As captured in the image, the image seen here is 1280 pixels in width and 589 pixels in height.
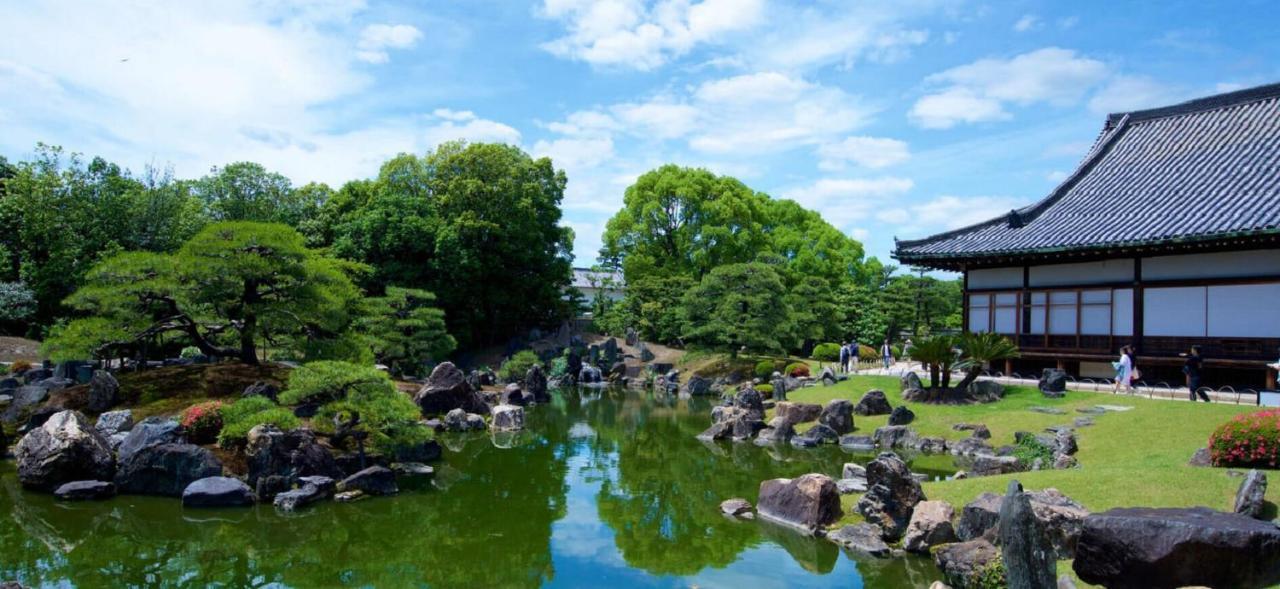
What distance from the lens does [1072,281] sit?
22125 mm

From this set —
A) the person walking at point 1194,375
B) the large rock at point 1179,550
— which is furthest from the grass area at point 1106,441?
the large rock at point 1179,550

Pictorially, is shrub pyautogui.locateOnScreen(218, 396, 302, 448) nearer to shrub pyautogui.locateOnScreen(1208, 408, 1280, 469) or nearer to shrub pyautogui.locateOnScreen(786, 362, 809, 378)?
shrub pyautogui.locateOnScreen(1208, 408, 1280, 469)

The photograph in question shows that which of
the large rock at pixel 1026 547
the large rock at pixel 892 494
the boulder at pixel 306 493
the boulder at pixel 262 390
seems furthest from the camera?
the boulder at pixel 262 390

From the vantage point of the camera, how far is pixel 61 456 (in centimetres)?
1330

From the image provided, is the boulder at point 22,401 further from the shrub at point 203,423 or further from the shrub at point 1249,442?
the shrub at point 1249,442

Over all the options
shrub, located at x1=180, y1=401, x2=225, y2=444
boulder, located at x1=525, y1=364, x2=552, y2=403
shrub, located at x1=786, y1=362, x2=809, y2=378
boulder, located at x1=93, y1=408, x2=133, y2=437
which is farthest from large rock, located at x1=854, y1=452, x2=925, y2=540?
boulder, located at x1=525, y1=364, x2=552, y2=403

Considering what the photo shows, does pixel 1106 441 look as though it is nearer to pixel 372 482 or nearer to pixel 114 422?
pixel 372 482

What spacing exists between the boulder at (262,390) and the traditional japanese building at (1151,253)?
18.2m

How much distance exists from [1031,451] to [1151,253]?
8.81m

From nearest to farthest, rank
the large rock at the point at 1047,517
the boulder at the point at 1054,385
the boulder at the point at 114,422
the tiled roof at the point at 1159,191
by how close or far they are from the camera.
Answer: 1. the large rock at the point at 1047,517
2. the boulder at the point at 114,422
3. the tiled roof at the point at 1159,191
4. the boulder at the point at 1054,385

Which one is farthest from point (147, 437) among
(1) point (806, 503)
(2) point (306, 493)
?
(1) point (806, 503)

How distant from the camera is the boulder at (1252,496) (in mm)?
8828

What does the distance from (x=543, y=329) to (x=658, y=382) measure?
1022cm

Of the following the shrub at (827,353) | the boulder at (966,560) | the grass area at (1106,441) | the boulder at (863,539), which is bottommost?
the boulder at (863,539)
